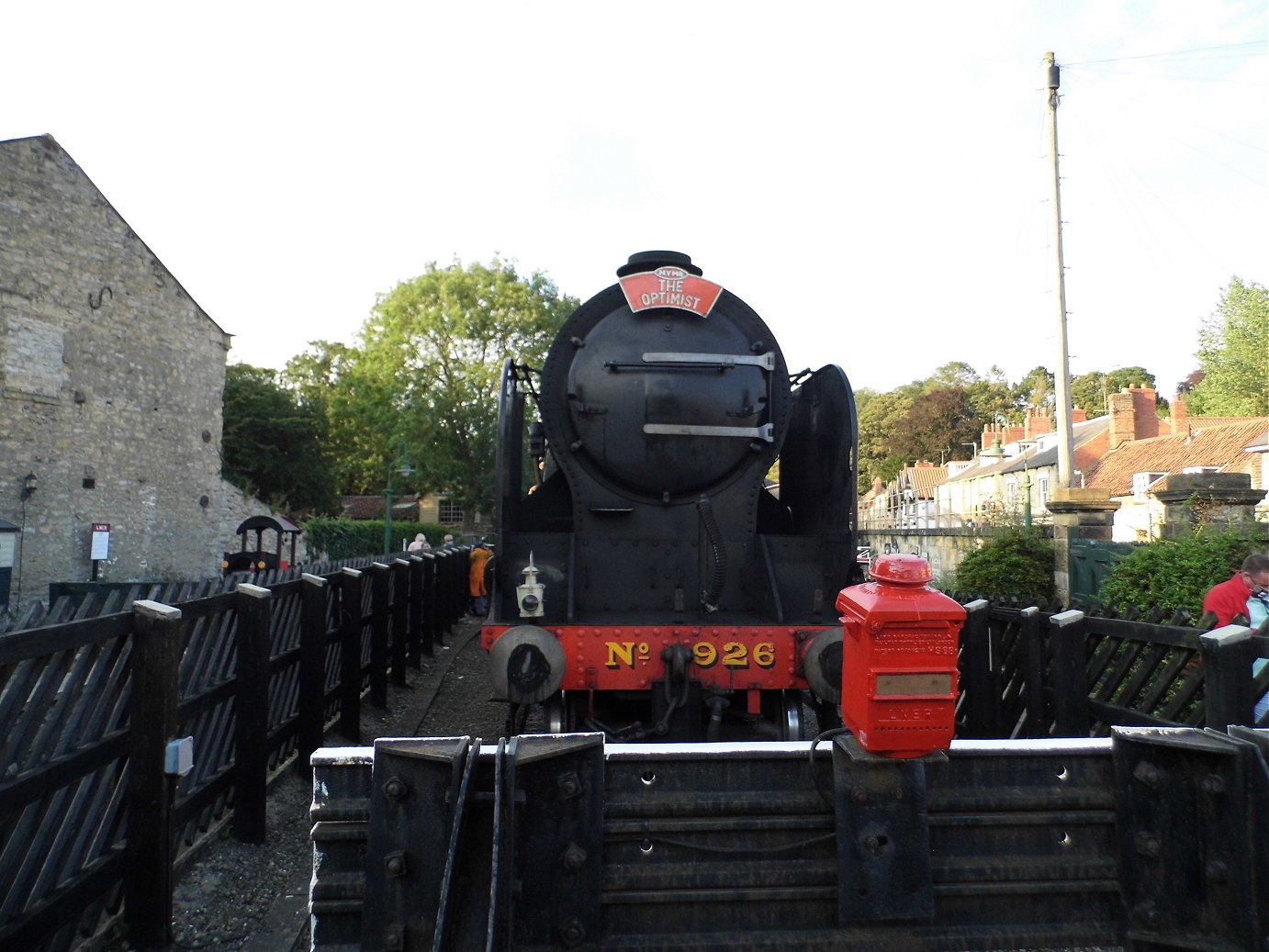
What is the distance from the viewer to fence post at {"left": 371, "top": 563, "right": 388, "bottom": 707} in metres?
7.43

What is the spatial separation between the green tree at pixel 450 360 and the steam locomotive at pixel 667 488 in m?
29.8

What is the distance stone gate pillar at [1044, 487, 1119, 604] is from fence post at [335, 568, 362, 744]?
9.13 meters

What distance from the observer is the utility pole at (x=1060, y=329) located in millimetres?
13883

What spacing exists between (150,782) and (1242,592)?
5589mm

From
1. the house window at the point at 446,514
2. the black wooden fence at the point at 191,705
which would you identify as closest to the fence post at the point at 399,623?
the black wooden fence at the point at 191,705

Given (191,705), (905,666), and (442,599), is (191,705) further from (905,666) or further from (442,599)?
(442,599)

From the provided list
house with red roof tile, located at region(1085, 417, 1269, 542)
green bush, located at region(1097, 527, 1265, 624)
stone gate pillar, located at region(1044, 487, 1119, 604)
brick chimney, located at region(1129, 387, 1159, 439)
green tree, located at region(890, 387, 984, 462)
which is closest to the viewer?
green bush, located at region(1097, 527, 1265, 624)

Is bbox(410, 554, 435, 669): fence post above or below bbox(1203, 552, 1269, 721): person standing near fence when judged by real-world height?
below

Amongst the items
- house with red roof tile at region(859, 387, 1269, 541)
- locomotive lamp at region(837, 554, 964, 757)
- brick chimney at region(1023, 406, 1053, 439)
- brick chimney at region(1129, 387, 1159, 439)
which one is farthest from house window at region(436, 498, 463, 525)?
locomotive lamp at region(837, 554, 964, 757)

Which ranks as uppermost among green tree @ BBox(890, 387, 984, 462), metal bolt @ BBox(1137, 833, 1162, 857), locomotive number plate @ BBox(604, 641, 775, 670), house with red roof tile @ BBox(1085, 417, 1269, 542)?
green tree @ BBox(890, 387, 984, 462)

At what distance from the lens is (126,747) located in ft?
10.1

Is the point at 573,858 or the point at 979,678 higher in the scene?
the point at 573,858

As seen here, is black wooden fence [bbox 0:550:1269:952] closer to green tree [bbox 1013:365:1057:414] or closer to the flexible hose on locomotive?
the flexible hose on locomotive

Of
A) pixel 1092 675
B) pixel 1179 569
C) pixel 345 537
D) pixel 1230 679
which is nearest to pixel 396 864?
pixel 1230 679
